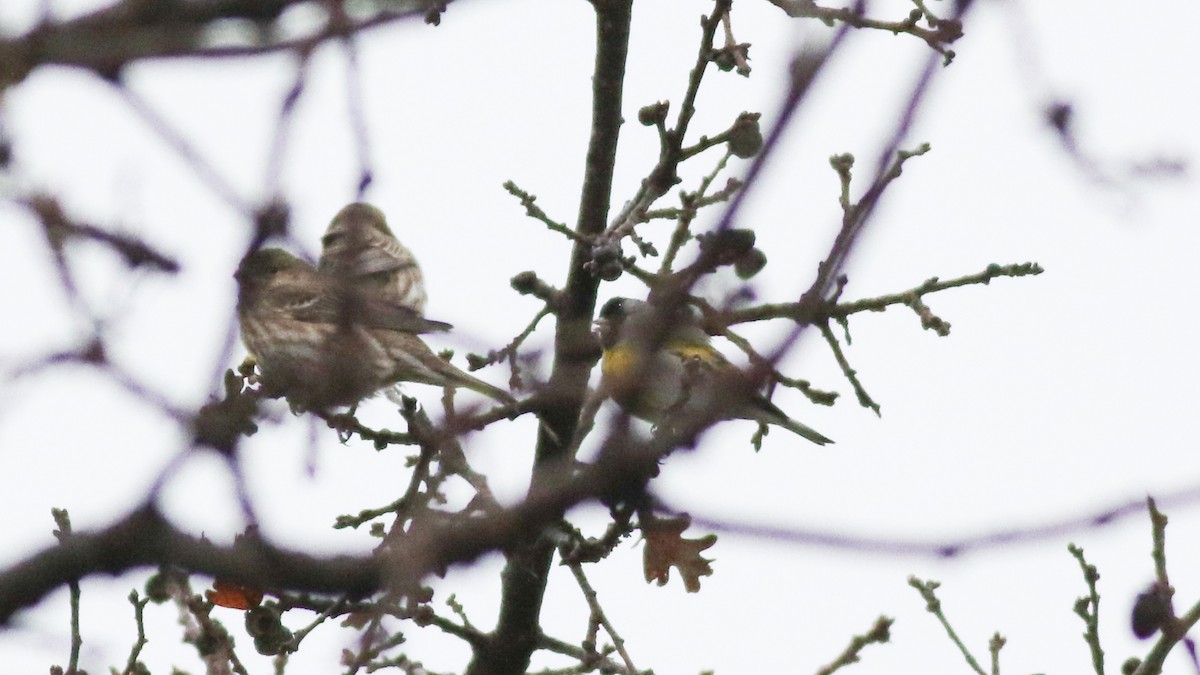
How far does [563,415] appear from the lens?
551cm

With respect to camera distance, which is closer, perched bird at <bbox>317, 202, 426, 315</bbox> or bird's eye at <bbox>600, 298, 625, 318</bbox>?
perched bird at <bbox>317, 202, 426, 315</bbox>

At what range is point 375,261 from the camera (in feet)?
29.4

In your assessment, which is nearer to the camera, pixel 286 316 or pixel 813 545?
pixel 813 545

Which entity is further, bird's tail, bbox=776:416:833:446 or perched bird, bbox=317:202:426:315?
bird's tail, bbox=776:416:833:446

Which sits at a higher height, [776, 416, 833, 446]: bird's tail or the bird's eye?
the bird's eye

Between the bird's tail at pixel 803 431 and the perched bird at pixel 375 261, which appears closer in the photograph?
the perched bird at pixel 375 261

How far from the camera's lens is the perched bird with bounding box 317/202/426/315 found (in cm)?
203

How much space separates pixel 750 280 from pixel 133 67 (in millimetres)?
879

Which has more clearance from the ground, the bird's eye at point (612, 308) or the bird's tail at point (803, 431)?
the bird's eye at point (612, 308)

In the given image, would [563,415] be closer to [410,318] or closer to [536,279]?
[536,279]

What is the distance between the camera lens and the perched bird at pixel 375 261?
6.64 feet

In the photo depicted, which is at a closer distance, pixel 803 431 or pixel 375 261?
pixel 803 431

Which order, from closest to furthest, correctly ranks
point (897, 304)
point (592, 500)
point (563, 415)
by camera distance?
point (592, 500) → point (897, 304) → point (563, 415)

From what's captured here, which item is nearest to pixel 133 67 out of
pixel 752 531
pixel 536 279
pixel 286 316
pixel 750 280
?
pixel 750 280
